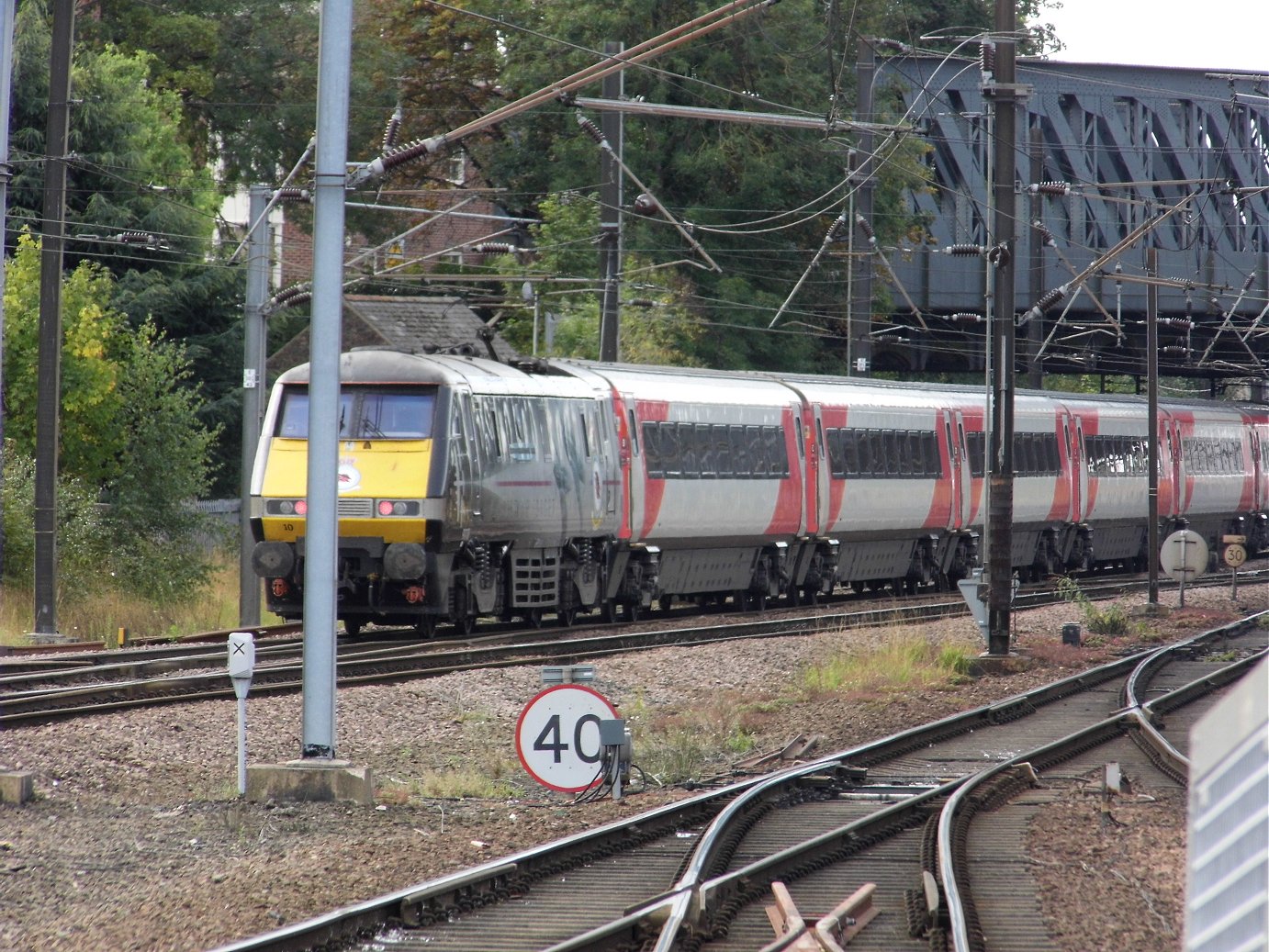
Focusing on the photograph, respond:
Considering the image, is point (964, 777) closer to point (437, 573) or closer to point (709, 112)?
point (709, 112)

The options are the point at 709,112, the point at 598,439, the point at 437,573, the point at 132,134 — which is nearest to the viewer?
the point at 709,112

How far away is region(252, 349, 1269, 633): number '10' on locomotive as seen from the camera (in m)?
20.2

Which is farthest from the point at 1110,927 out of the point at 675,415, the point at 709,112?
the point at 675,415

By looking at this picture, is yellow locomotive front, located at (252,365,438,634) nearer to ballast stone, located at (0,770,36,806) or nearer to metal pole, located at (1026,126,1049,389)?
ballast stone, located at (0,770,36,806)

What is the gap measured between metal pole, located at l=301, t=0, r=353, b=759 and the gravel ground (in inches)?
24.8

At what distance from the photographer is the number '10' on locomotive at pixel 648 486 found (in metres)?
20.2

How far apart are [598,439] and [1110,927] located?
51.6ft

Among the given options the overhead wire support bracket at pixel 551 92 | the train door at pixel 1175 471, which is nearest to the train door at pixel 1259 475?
the train door at pixel 1175 471

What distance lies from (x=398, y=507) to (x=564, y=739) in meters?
8.79

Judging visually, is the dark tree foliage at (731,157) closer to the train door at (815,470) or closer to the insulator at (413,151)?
the train door at (815,470)

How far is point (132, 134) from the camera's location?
127ft

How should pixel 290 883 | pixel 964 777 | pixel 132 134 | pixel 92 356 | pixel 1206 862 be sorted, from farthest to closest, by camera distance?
pixel 132 134
pixel 92 356
pixel 964 777
pixel 290 883
pixel 1206 862

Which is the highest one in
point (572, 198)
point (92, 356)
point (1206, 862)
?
point (572, 198)

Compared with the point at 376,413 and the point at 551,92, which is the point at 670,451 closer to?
the point at 376,413
